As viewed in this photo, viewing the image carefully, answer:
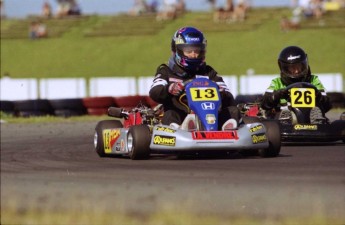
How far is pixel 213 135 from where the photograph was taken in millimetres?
9781

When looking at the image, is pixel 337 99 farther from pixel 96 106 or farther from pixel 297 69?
pixel 297 69

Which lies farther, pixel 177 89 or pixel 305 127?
pixel 305 127

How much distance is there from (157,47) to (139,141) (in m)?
30.0

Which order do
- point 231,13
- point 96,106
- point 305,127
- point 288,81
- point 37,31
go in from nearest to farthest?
point 305,127 < point 288,81 < point 96,106 < point 231,13 < point 37,31

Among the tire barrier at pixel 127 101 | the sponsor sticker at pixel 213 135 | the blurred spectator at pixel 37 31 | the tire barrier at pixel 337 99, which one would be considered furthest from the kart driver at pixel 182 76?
the blurred spectator at pixel 37 31

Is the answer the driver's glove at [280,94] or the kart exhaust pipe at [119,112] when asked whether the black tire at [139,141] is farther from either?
the driver's glove at [280,94]

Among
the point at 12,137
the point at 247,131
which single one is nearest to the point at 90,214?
the point at 247,131

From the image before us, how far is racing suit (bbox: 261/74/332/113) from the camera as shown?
488 inches

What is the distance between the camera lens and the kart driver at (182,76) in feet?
33.9

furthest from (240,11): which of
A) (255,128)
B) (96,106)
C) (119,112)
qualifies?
(255,128)

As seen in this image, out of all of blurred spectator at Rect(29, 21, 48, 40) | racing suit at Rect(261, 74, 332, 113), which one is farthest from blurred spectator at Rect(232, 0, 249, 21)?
racing suit at Rect(261, 74, 332, 113)

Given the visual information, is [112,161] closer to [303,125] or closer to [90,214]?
[303,125]

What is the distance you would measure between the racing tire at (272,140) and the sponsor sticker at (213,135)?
1.79 feet

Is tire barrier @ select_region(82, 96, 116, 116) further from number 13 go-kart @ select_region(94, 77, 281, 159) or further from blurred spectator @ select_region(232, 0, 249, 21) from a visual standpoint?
blurred spectator @ select_region(232, 0, 249, 21)
